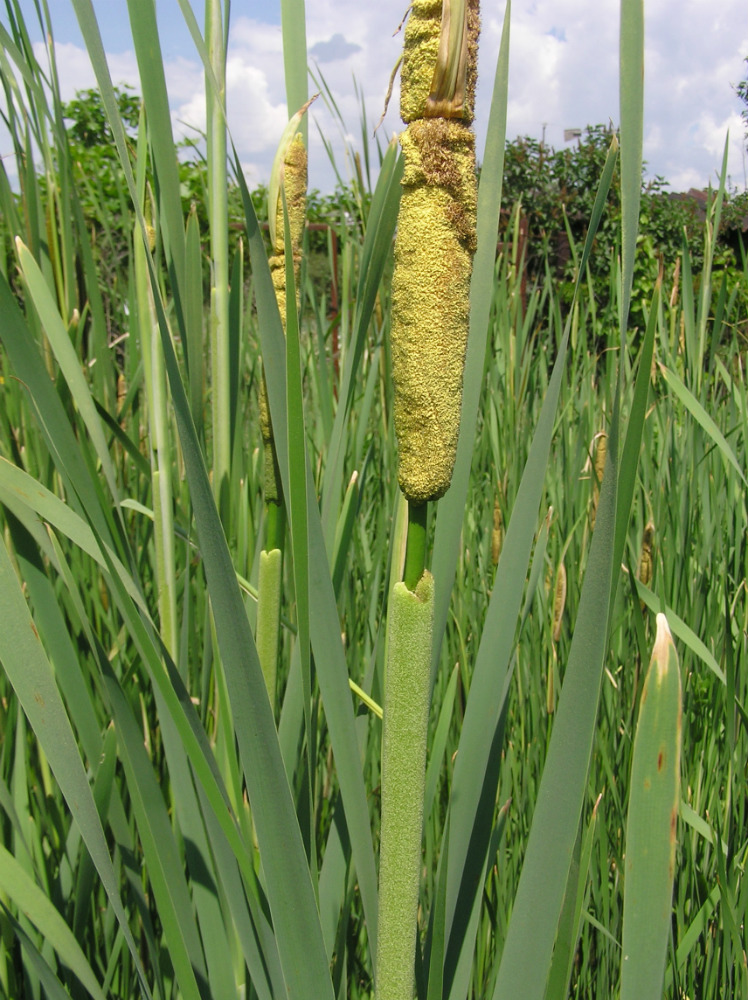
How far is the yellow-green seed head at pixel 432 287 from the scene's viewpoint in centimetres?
30

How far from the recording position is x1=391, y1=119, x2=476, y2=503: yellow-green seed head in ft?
0.99

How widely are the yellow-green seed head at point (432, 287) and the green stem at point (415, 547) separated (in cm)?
2

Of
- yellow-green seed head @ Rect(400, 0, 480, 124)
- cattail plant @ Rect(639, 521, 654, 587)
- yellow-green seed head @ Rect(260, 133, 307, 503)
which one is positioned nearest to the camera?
yellow-green seed head @ Rect(400, 0, 480, 124)

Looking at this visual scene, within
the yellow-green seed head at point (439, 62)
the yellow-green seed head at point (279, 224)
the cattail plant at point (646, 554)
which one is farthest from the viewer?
the cattail plant at point (646, 554)

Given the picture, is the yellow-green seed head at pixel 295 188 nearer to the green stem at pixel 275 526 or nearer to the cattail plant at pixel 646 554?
the green stem at pixel 275 526

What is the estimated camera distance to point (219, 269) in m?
0.60

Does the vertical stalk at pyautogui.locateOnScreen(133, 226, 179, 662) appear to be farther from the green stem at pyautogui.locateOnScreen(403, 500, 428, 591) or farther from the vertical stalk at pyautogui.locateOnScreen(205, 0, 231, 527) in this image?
the green stem at pyautogui.locateOnScreen(403, 500, 428, 591)

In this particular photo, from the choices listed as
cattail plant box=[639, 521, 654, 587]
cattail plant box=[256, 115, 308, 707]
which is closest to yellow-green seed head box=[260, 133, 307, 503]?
cattail plant box=[256, 115, 308, 707]

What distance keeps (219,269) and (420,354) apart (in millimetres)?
345

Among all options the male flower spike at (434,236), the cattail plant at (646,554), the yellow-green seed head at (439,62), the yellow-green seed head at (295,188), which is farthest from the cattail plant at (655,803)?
the cattail plant at (646,554)

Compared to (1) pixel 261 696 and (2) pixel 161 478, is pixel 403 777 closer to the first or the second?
(1) pixel 261 696

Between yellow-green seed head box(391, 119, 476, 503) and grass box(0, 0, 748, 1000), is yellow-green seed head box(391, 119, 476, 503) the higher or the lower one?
the higher one

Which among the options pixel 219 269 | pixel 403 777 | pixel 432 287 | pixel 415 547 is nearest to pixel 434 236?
pixel 432 287

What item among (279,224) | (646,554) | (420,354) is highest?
(279,224)
